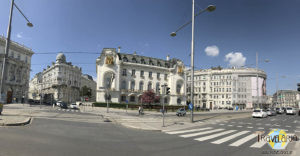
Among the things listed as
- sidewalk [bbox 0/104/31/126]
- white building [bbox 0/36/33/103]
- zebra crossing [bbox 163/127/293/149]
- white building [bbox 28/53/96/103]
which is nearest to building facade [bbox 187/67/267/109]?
white building [bbox 28/53/96/103]

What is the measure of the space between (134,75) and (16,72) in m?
35.1

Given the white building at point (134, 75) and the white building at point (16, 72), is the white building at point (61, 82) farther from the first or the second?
the white building at point (134, 75)

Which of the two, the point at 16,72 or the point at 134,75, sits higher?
the point at 134,75

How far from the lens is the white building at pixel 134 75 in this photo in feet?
148

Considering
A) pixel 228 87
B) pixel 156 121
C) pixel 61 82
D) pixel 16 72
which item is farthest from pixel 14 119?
pixel 228 87

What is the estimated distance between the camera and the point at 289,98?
12338 cm

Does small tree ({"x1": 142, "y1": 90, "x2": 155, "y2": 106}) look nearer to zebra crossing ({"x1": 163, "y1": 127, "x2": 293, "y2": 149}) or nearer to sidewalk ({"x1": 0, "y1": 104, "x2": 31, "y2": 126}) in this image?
sidewalk ({"x1": 0, "y1": 104, "x2": 31, "y2": 126})

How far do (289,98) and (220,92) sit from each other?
3830 inches

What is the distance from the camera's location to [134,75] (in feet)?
162

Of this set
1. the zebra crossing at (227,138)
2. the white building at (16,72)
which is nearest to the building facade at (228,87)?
the zebra crossing at (227,138)

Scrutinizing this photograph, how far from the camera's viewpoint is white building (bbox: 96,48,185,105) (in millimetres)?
45000

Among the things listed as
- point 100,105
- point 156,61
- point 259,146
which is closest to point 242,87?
point 156,61

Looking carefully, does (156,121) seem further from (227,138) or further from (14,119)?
(14,119)

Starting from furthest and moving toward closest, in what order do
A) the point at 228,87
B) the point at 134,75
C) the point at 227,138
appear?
the point at 228,87, the point at 134,75, the point at 227,138
